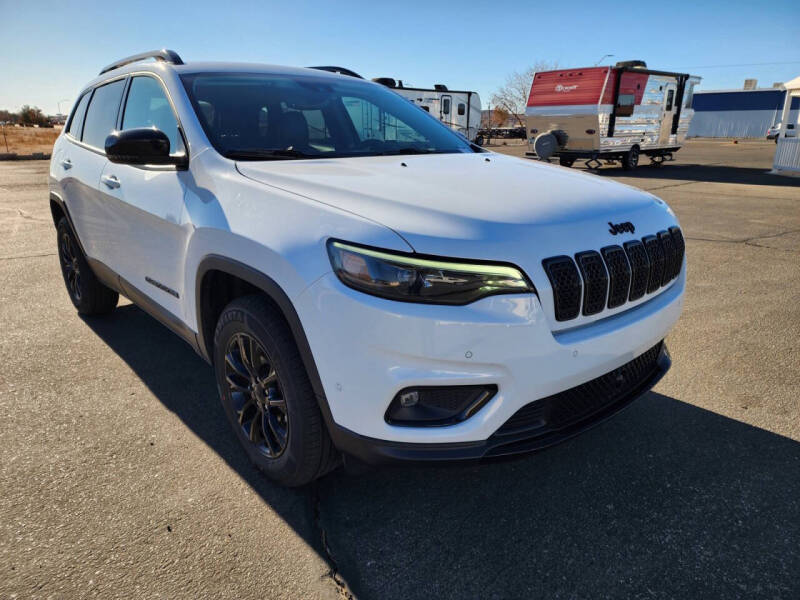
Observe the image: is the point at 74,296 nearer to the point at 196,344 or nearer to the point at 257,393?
the point at 196,344

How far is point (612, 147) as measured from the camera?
17.3 meters

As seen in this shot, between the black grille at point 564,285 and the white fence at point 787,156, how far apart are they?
1951 centimetres

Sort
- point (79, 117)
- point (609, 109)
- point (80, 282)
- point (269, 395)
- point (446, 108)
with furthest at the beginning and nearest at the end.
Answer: point (446, 108)
point (609, 109)
point (80, 282)
point (79, 117)
point (269, 395)

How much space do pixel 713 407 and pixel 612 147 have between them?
1589 cm

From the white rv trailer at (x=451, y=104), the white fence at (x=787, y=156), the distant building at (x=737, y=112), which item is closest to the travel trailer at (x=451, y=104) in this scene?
the white rv trailer at (x=451, y=104)

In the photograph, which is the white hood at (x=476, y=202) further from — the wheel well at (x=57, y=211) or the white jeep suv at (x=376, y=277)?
the wheel well at (x=57, y=211)

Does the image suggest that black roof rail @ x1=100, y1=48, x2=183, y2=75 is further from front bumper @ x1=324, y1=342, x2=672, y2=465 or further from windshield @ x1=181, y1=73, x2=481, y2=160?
front bumper @ x1=324, y1=342, x2=672, y2=465

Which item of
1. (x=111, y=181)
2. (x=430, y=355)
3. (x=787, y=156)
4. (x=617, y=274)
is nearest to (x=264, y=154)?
(x=111, y=181)

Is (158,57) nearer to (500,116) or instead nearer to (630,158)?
(630,158)

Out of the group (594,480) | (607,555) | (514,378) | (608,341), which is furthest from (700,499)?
(514,378)

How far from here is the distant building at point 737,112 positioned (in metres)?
62.6

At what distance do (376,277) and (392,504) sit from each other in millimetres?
1084

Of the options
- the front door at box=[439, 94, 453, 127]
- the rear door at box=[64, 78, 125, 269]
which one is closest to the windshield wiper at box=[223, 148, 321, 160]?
the rear door at box=[64, 78, 125, 269]

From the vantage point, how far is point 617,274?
2.13m
